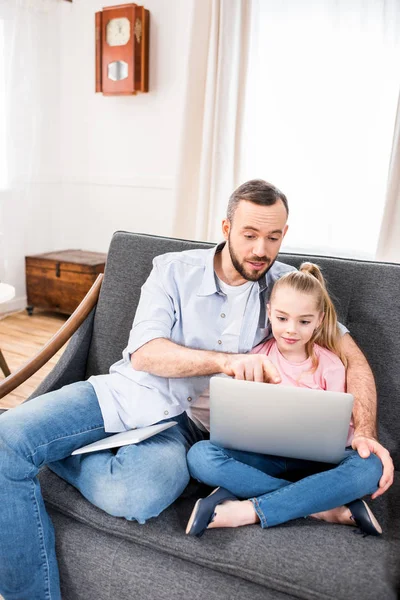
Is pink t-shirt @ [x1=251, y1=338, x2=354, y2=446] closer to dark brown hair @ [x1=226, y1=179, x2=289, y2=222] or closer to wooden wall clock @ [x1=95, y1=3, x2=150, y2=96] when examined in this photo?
dark brown hair @ [x1=226, y1=179, x2=289, y2=222]

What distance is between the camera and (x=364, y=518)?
1126 millimetres

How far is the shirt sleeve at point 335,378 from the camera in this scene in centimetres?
135

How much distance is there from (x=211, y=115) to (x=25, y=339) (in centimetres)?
177

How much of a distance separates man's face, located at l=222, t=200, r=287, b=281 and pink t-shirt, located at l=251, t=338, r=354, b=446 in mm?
238

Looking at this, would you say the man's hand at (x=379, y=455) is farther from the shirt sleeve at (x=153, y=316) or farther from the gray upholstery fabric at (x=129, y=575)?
the shirt sleeve at (x=153, y=316)

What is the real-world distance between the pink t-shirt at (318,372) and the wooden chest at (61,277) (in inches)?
96.6

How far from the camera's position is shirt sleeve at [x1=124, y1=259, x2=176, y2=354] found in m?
1.41

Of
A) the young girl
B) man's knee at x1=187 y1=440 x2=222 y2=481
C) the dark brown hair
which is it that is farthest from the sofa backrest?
man's knee at x1=187 y1=440 x2=222 y2=481

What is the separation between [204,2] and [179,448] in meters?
2.92

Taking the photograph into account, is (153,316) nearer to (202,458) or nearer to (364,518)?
(202,458)

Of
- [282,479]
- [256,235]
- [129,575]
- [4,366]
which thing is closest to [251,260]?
[256,235]

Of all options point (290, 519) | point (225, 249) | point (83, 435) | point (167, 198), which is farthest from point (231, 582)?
point (167, 198)

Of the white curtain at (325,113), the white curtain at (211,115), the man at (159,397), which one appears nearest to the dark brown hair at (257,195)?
the man at (159,397)

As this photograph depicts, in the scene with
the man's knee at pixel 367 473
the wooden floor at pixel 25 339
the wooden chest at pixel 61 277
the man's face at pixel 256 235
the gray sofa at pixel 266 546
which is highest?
the man's face at pixel 256 235
